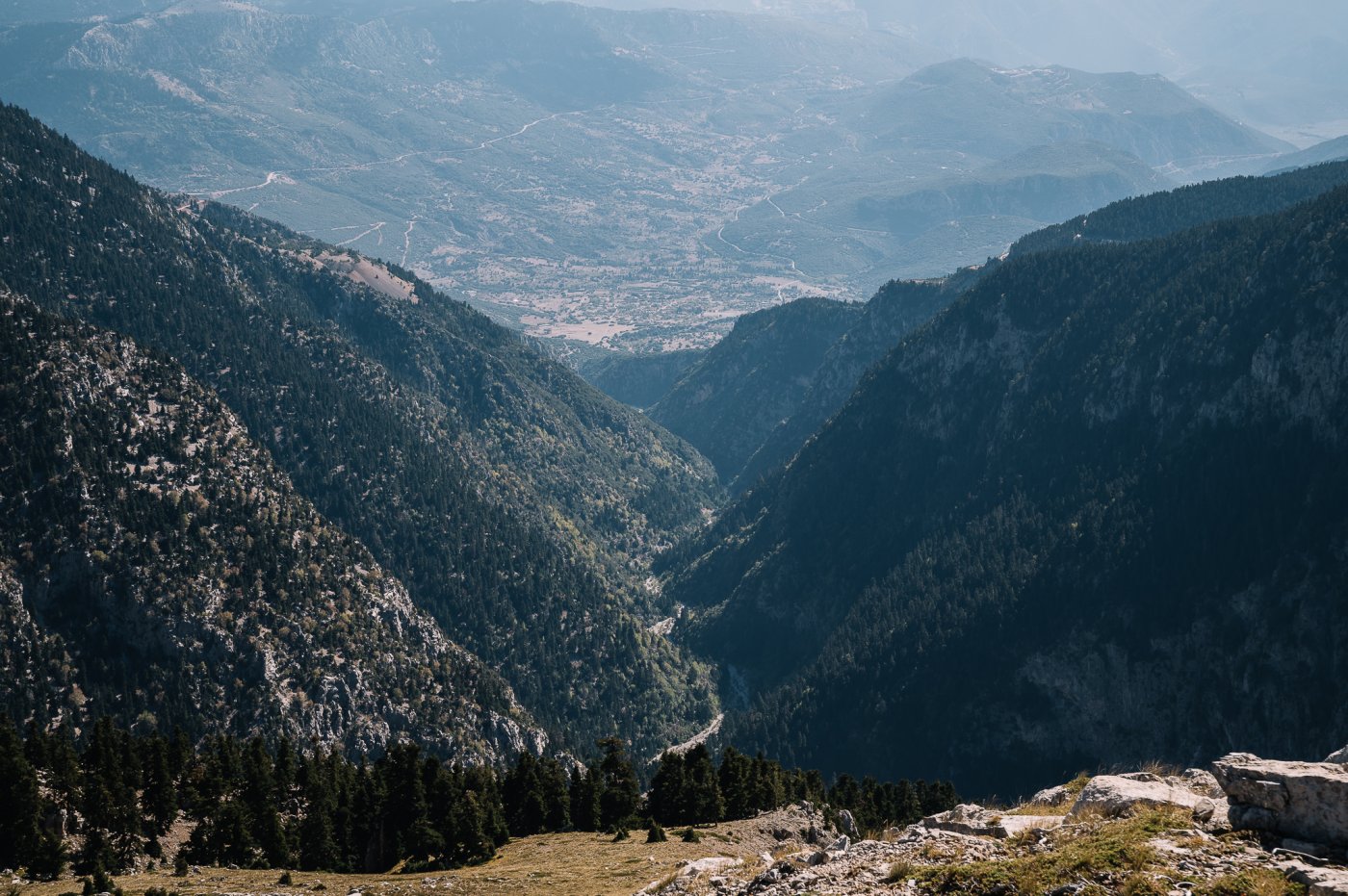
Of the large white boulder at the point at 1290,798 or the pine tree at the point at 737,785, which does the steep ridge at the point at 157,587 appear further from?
the large white boulder at the point at 1290,798

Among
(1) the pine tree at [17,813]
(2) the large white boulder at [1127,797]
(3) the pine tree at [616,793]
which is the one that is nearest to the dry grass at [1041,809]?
(2) the large white boulder at [1127,797]

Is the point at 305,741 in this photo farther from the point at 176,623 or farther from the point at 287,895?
the point at 287,895

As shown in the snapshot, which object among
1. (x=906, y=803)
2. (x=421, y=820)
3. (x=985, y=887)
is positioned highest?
(x=985, y=887)

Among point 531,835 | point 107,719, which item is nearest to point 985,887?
point 531,835

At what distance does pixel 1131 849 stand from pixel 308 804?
89.6m

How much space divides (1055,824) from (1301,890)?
14.5 metres

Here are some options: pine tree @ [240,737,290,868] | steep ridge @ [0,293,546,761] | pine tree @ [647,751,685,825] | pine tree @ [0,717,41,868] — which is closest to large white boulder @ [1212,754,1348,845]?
pine tree @ [647,751,685,825]

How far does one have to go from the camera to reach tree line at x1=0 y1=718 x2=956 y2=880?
298ft

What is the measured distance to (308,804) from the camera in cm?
11294

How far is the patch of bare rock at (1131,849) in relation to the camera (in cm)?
4284

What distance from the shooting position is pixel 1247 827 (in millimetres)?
45250

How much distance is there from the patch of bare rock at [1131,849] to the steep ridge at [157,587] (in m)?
129

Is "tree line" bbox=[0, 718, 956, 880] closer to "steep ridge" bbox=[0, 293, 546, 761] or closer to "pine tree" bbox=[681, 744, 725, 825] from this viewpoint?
"pine tree" bbox=[681, 744, 725, 825]

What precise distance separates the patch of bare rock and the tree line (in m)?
41.5
